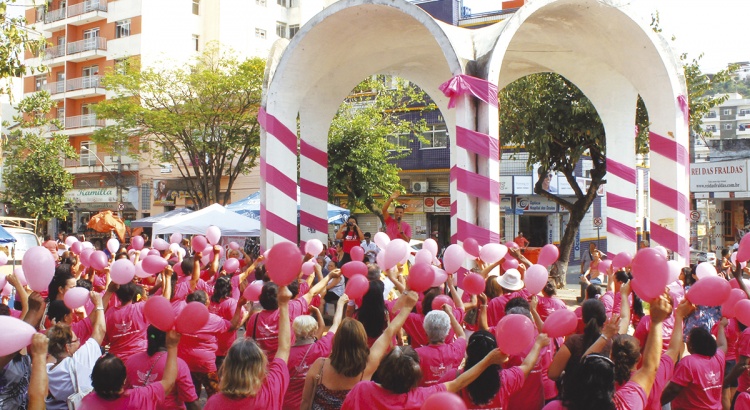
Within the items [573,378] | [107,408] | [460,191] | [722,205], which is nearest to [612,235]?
[460,191]

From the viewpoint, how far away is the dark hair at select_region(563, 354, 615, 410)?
9.86ft

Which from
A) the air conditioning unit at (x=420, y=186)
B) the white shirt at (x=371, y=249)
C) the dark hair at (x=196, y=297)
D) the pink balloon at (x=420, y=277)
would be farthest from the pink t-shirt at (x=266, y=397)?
the air conditioning unit at (x=420, y=186)

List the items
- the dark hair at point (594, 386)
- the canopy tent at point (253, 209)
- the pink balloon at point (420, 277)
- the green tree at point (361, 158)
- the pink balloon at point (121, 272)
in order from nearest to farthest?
the dark hair at point (594, 386), the pink balloon at point (420, 277), the pink balloon at point (121, 272), the canopy tent at point (253, 209), the green tree at point (361, 158)

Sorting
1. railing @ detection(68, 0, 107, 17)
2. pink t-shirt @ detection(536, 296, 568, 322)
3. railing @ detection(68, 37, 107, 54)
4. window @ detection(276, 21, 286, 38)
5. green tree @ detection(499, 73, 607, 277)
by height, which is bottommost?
pink t-shirt @ detection(536, 296, 568, 322)

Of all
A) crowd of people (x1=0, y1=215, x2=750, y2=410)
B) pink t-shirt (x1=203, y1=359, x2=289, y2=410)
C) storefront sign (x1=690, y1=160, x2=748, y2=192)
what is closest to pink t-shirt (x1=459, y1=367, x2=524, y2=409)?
crowd of people (x1=0, y1=215, x2=750, y2=410)

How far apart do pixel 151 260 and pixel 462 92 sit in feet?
13.9

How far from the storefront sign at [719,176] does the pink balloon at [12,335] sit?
25106 mm

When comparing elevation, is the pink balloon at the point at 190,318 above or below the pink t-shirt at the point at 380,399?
above

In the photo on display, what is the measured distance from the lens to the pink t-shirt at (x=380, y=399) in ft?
10.4

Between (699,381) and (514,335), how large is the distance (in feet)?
5.10

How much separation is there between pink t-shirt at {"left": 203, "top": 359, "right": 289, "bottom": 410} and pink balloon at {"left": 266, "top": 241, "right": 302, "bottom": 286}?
1.73 feet

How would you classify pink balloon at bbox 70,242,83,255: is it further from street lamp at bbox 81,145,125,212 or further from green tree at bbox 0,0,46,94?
street lamp at bbox 81,145,125,212

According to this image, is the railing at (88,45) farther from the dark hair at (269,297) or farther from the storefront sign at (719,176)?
the dark hair at (269,297)

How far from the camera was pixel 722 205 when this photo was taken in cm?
2591
